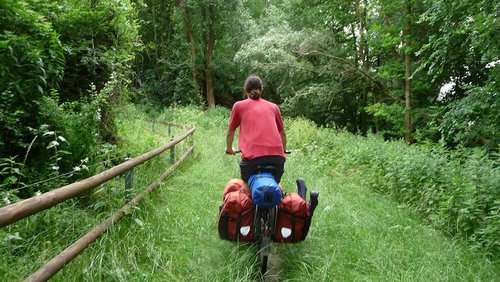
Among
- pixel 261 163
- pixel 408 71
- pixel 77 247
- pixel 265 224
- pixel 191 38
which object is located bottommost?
pixel 265 224

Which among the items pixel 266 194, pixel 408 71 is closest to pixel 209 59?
pixel 408 71

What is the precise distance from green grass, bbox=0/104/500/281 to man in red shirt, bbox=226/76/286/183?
95 cm

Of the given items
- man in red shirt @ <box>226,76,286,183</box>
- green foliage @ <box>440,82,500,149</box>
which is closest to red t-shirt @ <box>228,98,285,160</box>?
man in red shirt @ <box>226,76,286,183</box>

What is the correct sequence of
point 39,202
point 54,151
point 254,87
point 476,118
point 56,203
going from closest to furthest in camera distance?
point 39,202 → point 56,203 → point 254,87 → point 54,151 → point 476,118

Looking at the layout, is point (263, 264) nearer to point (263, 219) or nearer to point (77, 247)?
point (263, 219)

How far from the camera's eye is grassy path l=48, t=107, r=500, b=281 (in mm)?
3496

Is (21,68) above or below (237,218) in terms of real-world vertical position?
above

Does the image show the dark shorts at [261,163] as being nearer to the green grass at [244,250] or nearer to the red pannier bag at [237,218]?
the red pannier bag at [237,218]

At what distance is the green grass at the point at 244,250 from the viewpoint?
3314 mm

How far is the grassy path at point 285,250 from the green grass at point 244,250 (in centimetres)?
1

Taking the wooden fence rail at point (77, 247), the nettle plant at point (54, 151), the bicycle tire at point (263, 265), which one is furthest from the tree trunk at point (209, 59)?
the bicycle tire at point (263, 265)

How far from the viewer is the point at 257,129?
4.04 metres

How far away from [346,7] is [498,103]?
1419cm

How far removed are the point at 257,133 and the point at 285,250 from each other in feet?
4.81
